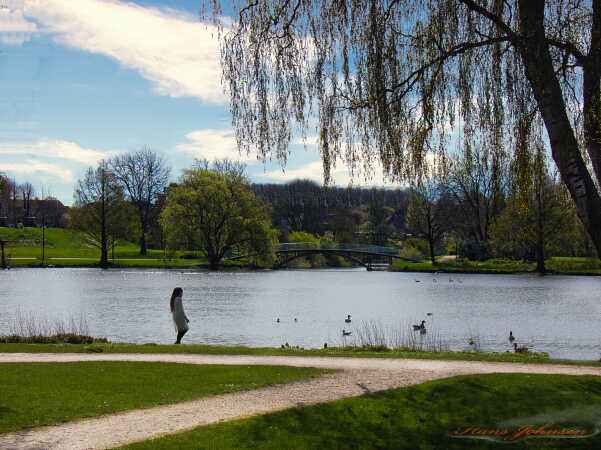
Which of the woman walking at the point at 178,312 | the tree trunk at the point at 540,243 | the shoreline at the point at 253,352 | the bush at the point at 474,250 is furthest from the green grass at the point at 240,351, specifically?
the bush at the point at 474,250

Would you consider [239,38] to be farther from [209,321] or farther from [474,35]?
[209,321]

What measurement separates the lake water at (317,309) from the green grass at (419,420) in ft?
32.4

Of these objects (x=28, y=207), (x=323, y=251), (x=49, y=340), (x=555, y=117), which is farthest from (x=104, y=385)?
(x=28, y=207)

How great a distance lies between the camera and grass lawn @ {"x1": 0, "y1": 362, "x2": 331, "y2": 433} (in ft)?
26.9

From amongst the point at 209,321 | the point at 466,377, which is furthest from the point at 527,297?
the point at 466,377

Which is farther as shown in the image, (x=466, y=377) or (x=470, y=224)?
(x=470, y=224)

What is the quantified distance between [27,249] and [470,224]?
196ft

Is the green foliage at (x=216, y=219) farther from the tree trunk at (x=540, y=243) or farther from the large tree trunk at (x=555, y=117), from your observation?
the large tree trunk at (x=555, y=117)

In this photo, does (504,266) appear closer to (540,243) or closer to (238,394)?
(540,243)

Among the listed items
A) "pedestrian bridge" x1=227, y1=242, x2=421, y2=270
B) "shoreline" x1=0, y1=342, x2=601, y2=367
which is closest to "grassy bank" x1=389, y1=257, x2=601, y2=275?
"pedestrian bridge" x1=227, y1=242, x2=421, y2=270

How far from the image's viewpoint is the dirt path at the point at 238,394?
7.08 metres

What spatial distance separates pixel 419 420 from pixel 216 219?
5370cm

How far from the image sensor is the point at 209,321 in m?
25.3
